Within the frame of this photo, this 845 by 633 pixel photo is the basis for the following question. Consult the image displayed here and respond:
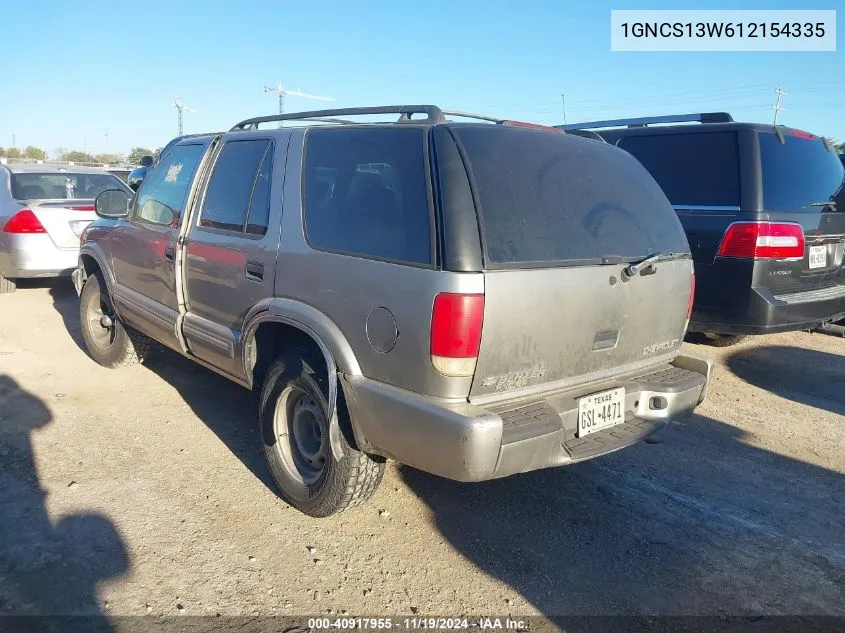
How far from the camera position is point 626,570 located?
2.92 meters

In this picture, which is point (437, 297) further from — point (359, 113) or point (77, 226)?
point (77, 226)

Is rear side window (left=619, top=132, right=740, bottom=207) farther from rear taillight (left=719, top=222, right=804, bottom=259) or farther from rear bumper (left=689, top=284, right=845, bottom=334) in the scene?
rear bumper (left=689, top=284, right=845, bottom=334)

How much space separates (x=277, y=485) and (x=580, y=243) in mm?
1976

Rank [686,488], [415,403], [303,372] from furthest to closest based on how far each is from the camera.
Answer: [686,488]
[303,372]
[415,403]

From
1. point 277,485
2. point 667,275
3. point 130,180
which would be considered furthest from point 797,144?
point 130,180

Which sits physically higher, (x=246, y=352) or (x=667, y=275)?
(x=667, y=275)

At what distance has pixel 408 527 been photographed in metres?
3.24

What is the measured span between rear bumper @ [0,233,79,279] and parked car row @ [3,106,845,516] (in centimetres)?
380

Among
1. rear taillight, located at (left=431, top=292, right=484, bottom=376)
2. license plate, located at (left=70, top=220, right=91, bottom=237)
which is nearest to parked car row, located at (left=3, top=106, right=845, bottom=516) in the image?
rear taillight, located at (left=431, top=292, right=484, bottom=376)

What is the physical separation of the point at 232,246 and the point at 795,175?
4.24 m

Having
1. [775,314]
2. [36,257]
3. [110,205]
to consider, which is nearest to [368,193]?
[110,205]

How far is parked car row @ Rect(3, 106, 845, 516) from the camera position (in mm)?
2547

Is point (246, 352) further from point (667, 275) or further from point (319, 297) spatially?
point (667, 275)

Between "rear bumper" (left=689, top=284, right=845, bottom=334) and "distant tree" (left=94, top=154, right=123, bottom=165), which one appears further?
"distant tree" (left=94, top=154, right=123, bottom=165)
